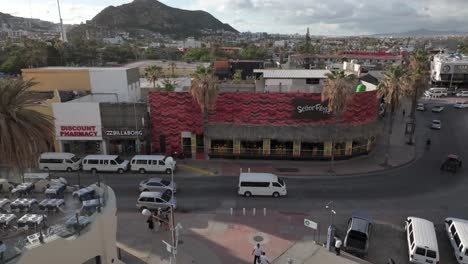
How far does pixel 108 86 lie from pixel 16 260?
102 feet

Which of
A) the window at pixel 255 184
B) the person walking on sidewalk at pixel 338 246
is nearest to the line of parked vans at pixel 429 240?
the person walking on sidewalk at pixel 338 246

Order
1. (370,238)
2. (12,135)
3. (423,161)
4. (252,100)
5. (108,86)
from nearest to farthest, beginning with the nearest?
(12,135), (370,238), (252,100), (423,161), (108,86)

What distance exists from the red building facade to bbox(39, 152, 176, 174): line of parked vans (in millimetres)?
4486

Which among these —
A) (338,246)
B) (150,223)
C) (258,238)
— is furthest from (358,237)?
(150,223)

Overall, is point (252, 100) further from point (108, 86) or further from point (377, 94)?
point (108, 86)

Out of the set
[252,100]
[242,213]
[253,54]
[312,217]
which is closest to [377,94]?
[252,100]

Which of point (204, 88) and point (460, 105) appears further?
point (460, 105)

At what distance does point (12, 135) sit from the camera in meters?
17.5

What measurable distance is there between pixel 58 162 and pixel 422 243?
32995mm

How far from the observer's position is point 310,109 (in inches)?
1351

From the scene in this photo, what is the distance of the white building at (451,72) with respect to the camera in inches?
3344

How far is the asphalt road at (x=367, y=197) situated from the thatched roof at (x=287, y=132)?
16.4 feet

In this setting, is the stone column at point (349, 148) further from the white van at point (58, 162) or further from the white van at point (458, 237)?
the white van at point (58, 162)

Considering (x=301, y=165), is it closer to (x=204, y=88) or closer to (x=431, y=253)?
(x=204, y=88)
